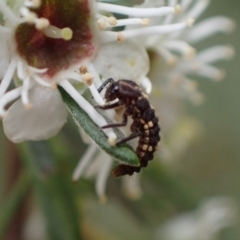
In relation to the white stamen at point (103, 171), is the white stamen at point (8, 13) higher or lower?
higher

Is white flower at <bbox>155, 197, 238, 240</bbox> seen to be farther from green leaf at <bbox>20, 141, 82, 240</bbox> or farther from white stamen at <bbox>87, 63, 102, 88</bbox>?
white stamen at <bbox>87, 63, 102, 88</bbox>

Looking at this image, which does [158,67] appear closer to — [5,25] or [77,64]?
[77,64]

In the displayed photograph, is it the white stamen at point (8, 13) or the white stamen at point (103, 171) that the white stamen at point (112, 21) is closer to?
the white stamen at point (8, 13)

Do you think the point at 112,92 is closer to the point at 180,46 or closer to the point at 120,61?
the point at 120,61

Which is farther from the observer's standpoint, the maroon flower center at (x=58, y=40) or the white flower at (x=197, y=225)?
the white flower at (x=197, y=225)

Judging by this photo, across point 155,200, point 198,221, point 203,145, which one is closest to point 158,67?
point 155,200

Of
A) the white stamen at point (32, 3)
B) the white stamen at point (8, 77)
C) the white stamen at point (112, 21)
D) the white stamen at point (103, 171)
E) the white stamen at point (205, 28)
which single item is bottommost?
the white stamen at point (103, 171)

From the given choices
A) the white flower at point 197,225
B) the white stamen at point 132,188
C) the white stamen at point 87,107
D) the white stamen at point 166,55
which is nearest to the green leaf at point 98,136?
the white stamen at point 87,107

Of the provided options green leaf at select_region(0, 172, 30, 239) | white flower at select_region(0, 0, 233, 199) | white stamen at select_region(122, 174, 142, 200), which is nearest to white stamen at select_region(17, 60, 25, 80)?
white flower at select_region(0, 0, 233, 199)
